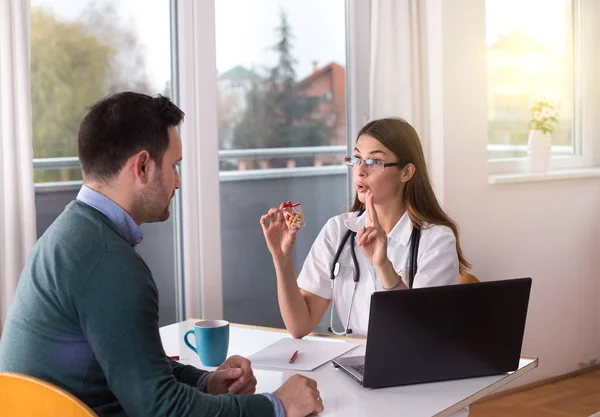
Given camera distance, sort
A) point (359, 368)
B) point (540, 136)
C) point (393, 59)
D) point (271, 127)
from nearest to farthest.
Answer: point (359, 368) < point (271, 127) < point (393, 59) < point (540, 136)

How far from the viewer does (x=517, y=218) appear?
3895 mm

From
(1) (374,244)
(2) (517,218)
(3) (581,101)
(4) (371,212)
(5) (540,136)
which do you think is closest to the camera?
(1) (374,244)

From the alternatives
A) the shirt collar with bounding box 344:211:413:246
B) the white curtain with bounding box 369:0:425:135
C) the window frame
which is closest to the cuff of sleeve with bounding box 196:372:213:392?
the shirt collar with bounding box 344:211:413:246

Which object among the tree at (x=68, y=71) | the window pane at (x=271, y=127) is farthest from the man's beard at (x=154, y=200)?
the window pane at (x=271, y=127)

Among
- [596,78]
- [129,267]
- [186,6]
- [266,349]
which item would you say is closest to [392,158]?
[266,349]

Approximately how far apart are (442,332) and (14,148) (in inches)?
61.1

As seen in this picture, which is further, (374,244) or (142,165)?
(374,244)

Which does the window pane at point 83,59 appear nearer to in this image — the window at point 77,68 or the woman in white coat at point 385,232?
the window at point 77,68

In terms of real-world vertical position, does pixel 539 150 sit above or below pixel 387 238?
above

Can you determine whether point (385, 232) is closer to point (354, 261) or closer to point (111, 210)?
point (354, 261)

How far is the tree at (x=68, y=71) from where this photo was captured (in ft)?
8.79

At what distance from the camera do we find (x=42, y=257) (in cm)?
130

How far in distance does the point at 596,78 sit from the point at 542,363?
1.65 meters

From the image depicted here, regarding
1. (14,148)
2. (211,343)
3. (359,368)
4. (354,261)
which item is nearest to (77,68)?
(14,148)
